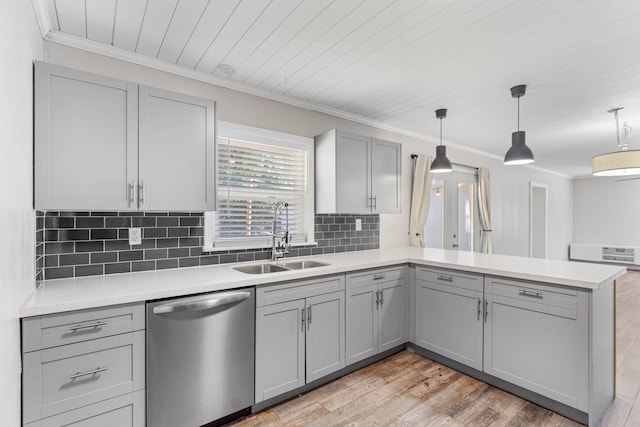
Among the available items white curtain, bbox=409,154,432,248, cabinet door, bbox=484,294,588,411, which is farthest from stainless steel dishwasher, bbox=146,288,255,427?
white curtain, bbox=409,154,432,248

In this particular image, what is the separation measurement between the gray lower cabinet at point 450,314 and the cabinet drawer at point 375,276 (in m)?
0.17

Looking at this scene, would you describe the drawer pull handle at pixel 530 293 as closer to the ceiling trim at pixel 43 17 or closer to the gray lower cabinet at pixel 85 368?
the gray lower cabinet at pixel 85 368

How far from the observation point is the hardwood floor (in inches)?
82.1

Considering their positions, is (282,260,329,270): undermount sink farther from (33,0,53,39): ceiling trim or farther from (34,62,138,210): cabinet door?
(33,0,53,39): ceiling trim

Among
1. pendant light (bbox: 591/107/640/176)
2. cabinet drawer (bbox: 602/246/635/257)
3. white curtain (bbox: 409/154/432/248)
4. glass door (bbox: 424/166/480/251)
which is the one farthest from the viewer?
cabinet drawer (bbox: 602/246/635/257)

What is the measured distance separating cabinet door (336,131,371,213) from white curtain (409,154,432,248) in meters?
1.25

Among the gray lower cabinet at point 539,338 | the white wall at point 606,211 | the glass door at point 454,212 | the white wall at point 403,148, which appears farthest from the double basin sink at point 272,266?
the white wall at point 606,211

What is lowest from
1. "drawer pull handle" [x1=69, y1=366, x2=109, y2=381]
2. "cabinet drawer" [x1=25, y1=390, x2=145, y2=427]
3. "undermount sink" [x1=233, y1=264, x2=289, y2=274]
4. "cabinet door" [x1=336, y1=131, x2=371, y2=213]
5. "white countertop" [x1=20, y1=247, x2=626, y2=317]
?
"cabinet drawer" [x1=25, y1=390, x2=145, y2=427]

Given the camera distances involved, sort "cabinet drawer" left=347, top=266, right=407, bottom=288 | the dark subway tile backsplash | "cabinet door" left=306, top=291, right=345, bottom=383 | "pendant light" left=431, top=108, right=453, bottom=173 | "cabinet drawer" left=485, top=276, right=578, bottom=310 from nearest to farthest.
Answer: the dark subway tile backsplash
"cabinet drawer" left=485, top=276, right=578, bottom=310
"cabinet door" left=306, top=291, right=345, bottom=383
"cabinet drawer" left=347, top=266, right=407, bottom=288
"pendant light" left=431, top=108, right=453, bottom=173

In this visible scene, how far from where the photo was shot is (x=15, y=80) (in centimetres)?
137

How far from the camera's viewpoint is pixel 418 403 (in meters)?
2.28

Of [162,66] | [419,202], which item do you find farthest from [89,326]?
[419,202]

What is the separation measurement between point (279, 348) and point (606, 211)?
10136mm

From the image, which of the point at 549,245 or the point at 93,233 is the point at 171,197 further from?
the point at 549,245
